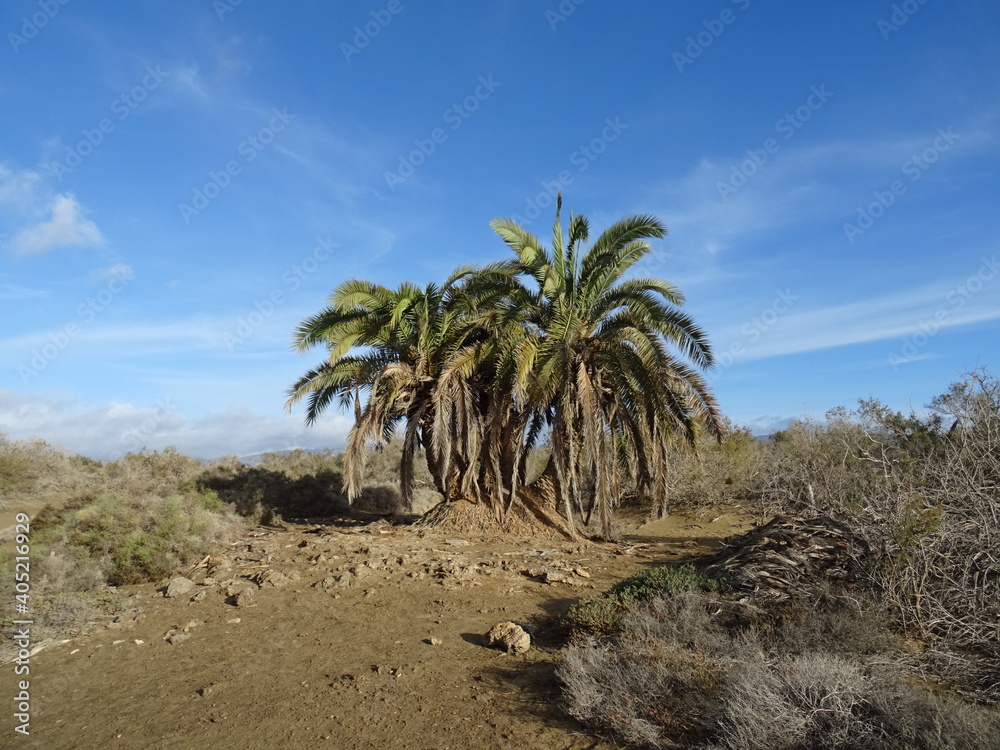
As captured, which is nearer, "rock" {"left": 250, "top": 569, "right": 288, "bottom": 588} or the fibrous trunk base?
"rock" {"left": 250, "top": 569, "right": 288, "bottom": 588}

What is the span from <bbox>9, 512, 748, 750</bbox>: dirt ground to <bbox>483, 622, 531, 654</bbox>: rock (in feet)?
0.44

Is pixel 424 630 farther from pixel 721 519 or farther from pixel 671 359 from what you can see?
pixel 721 519

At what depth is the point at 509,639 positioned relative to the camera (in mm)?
7078

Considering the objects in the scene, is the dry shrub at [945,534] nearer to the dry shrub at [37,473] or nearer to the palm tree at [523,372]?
the palm tree at [523,372]

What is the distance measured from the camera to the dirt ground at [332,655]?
543cm

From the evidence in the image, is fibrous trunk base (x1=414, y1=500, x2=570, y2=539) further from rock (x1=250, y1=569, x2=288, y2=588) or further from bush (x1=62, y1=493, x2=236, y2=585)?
bush (x1=62, y1=493, x2=236, y2=585)

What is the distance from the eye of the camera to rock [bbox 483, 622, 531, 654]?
276 inches

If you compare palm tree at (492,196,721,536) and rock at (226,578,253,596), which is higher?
palm tree at (492,196,721,536)

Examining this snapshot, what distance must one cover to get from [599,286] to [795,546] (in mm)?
6985

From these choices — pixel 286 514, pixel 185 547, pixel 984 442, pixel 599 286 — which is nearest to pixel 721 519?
pixel 599 286

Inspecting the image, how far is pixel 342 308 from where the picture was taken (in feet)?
43.2

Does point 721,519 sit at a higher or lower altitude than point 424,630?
higher

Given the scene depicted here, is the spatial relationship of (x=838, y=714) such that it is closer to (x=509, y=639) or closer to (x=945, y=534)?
(x=945, y=534)

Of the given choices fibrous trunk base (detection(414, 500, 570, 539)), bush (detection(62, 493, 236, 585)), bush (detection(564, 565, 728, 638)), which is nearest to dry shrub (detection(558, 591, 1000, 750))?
bush (detection(564, 565, 728, 638))
